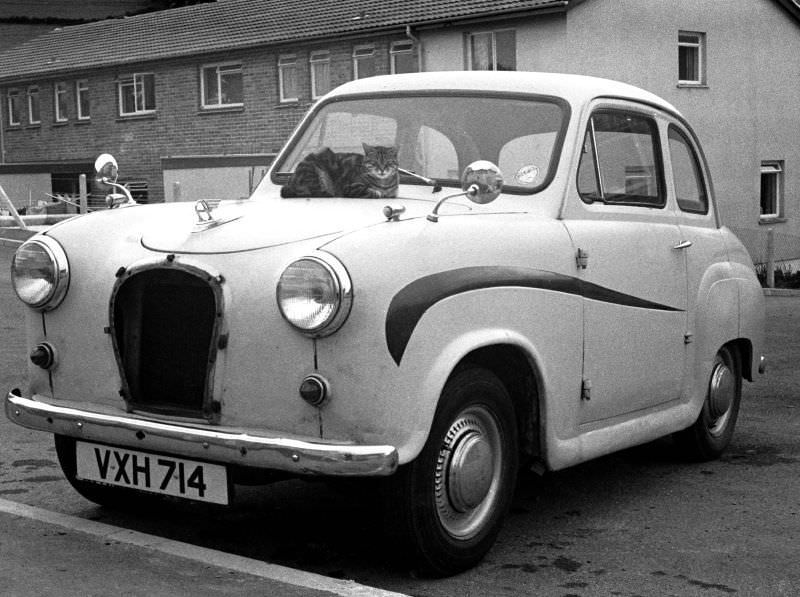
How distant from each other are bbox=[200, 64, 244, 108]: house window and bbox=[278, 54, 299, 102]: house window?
153cm

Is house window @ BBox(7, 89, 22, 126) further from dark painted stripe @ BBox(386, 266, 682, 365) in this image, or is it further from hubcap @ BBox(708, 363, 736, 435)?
dark painted stripe @ BBox(386, 266, 682, 365)

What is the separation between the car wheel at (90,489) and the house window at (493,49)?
2299 cm

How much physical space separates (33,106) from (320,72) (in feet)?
47.1

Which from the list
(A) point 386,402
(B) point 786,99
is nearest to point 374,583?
(A) point 386,402

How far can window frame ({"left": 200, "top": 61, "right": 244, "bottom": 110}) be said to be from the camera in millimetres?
34938

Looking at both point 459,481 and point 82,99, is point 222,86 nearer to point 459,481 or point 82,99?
point 82,99

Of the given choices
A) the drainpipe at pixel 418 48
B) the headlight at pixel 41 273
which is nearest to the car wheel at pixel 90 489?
the headlight at pixel 41 273

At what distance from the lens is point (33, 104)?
43.1 m

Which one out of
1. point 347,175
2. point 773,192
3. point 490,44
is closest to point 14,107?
point 490,44

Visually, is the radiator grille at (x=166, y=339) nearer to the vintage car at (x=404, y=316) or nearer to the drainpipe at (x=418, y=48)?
the vintage car at (x=404, y=316)

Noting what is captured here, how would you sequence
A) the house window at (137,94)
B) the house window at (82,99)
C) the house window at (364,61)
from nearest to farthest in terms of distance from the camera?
the house window at (364,61), the house window at (137,94), the house window at (82,99)

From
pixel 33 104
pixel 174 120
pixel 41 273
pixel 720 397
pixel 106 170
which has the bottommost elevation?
pixel 720 397

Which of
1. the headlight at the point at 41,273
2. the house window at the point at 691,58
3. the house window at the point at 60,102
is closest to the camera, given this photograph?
the headlight at the point at 41,273

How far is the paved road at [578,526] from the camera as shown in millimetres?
4727
